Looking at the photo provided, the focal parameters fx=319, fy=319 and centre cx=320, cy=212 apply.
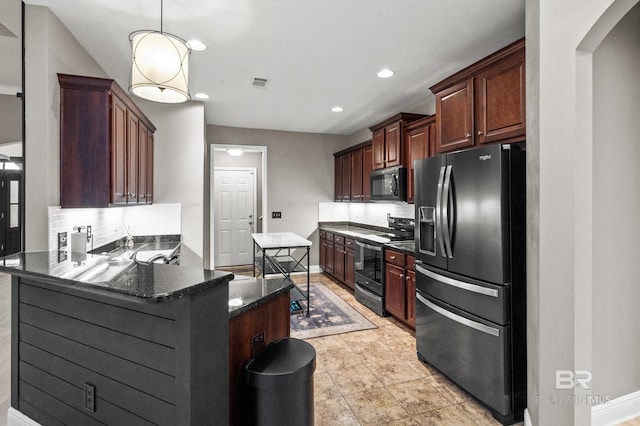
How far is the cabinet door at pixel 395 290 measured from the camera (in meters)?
3.48

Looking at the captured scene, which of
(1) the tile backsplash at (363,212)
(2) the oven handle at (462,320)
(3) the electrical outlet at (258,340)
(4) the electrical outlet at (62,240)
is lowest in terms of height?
(2) the oven handle at (462,320)

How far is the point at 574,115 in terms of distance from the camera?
5.37 feet

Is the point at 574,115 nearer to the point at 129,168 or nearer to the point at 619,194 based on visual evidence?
the point at 619,194

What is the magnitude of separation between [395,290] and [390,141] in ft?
6.61

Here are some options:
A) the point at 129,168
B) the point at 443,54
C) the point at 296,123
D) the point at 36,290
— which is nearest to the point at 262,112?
the point at 296,123

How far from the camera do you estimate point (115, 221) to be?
12.4 ft

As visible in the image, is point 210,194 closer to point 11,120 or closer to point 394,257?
point 11,120

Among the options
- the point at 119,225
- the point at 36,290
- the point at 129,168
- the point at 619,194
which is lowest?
the point at 36,290

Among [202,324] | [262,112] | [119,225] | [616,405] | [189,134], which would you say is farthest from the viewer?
[262,112]

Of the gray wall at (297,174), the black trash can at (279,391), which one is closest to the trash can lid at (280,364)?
the black trash can at (279,391)

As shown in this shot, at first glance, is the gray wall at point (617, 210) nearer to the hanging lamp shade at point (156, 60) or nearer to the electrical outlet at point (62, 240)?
the hanging lamp shade at point (156, 60)

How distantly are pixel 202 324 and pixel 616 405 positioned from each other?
8.49 feet

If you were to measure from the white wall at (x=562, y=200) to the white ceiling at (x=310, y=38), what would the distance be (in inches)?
29.4

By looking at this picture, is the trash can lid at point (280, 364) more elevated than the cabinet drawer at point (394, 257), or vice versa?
the cabinet drawer at point (394, 257)
